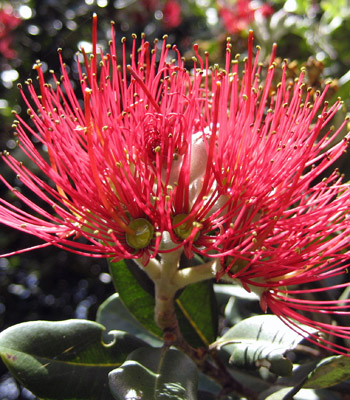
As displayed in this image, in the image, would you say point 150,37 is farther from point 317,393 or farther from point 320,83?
point 317,393

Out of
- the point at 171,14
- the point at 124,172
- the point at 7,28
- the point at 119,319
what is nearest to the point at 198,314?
the point at 119,319

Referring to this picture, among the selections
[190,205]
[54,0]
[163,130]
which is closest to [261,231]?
[190,205]

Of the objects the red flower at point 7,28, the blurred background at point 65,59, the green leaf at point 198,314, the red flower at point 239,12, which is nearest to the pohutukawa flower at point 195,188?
the green leaf at point 198,314

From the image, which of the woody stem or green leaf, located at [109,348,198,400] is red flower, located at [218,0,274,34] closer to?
the woody stem

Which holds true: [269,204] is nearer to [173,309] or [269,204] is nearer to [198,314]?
[173,309]

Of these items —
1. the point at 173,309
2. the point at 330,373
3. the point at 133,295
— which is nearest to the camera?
the point at 330,373

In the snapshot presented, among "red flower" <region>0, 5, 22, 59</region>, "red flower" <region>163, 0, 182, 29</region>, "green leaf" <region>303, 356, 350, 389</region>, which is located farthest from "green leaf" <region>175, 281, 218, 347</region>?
"red flower" <region>163, 0, 182, 29</region>
